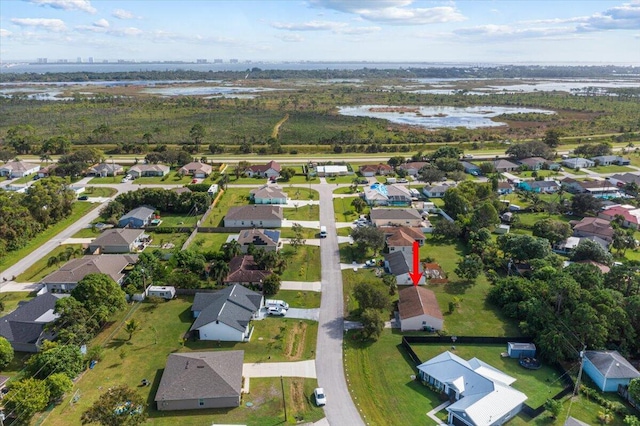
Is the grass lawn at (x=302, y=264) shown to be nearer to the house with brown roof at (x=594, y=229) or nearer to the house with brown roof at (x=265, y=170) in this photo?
the house with brown roof at (x=594, y=229)

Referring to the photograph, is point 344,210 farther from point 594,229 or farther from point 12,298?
point 12,298

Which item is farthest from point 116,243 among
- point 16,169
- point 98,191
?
point 16,169

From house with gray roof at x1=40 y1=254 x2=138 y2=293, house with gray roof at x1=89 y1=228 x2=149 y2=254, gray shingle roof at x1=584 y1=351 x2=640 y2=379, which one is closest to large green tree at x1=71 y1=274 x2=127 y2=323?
house with gray roof at x1=40 y1=254 x2=138 y2=293

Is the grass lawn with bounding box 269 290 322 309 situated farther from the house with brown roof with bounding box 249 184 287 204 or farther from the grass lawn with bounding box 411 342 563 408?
the house with brown roof with bounding box 249 184 287 204

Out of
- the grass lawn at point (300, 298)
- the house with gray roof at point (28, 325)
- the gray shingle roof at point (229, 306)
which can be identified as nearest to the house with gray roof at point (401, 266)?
the grass lawn at point (300, 298)

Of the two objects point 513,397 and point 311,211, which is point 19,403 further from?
point 311,211
